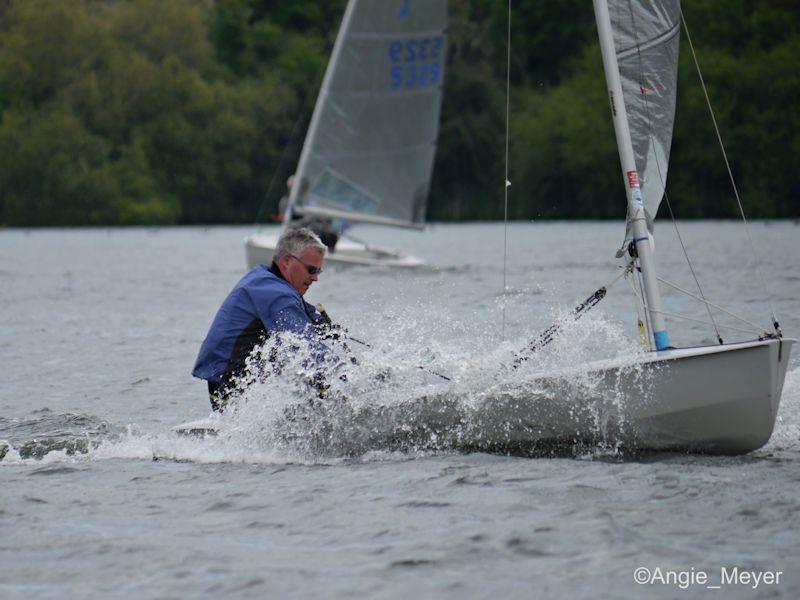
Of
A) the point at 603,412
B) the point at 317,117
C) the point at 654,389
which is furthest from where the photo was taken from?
the point at 317,117

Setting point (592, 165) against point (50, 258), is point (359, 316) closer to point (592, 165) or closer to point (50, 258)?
point (50, 258)

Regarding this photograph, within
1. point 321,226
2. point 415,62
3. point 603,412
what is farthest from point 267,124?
point 603,412

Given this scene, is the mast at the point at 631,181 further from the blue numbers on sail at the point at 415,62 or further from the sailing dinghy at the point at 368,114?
the blue numbers on sail at the point at 415,62

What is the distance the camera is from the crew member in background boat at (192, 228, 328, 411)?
7.76m

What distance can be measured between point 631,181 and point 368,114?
20.4 metres

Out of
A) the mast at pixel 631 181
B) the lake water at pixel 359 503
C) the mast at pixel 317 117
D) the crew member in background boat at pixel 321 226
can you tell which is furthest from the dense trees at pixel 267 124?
the mast at pixel 631 181

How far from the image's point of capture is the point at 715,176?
6338 centimetres

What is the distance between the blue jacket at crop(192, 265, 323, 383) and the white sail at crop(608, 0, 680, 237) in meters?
2.38

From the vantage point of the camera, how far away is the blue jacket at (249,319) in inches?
305

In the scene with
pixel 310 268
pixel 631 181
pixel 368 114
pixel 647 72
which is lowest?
pixel 368 114

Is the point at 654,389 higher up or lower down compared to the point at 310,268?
lower down

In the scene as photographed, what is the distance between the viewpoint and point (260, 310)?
779cm

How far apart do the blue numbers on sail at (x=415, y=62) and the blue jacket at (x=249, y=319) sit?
20.9 m

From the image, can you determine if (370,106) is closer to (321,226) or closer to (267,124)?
(321,226)
